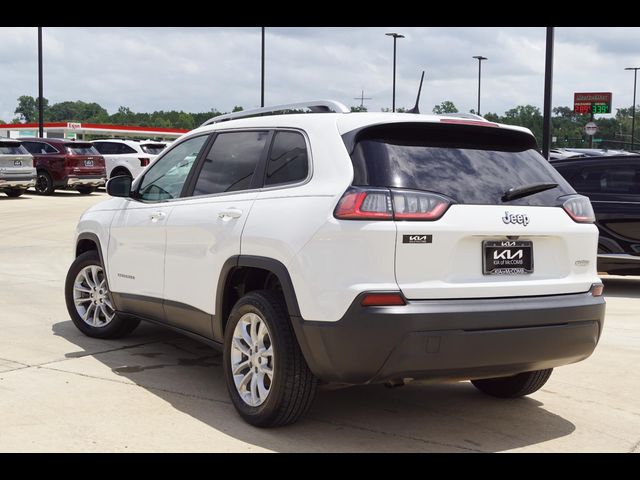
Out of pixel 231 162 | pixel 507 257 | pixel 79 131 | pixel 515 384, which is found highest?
pixel 79 131

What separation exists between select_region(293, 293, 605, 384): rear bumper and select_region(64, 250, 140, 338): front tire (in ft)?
10.1

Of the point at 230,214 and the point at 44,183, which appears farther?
the point at 44,183

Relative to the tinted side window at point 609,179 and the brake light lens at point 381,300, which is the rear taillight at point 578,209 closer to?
the brake light lens at point 381,300

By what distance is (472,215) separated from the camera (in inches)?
183

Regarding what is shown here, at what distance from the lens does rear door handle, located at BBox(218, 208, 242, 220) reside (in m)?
5.30

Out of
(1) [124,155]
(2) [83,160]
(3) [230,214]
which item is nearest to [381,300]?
(3) [230,214]

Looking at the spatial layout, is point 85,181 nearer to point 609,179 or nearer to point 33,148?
point 33,148

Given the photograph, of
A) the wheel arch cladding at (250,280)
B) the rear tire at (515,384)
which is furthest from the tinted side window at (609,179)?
the wheel arch cladding at (250,280)

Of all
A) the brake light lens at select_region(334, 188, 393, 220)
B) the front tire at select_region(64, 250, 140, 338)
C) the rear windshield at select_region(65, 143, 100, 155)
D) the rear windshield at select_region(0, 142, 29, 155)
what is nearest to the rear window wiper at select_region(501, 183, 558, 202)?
the brake light lens at select_region(334, 188, 393, 220)

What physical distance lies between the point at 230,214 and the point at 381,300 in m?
1.34

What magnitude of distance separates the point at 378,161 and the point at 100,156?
82.5 feet

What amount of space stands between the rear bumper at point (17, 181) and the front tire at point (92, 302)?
19.4 meters

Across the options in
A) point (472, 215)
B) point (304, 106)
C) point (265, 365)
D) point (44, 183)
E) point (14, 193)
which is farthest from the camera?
point (44, 183)
